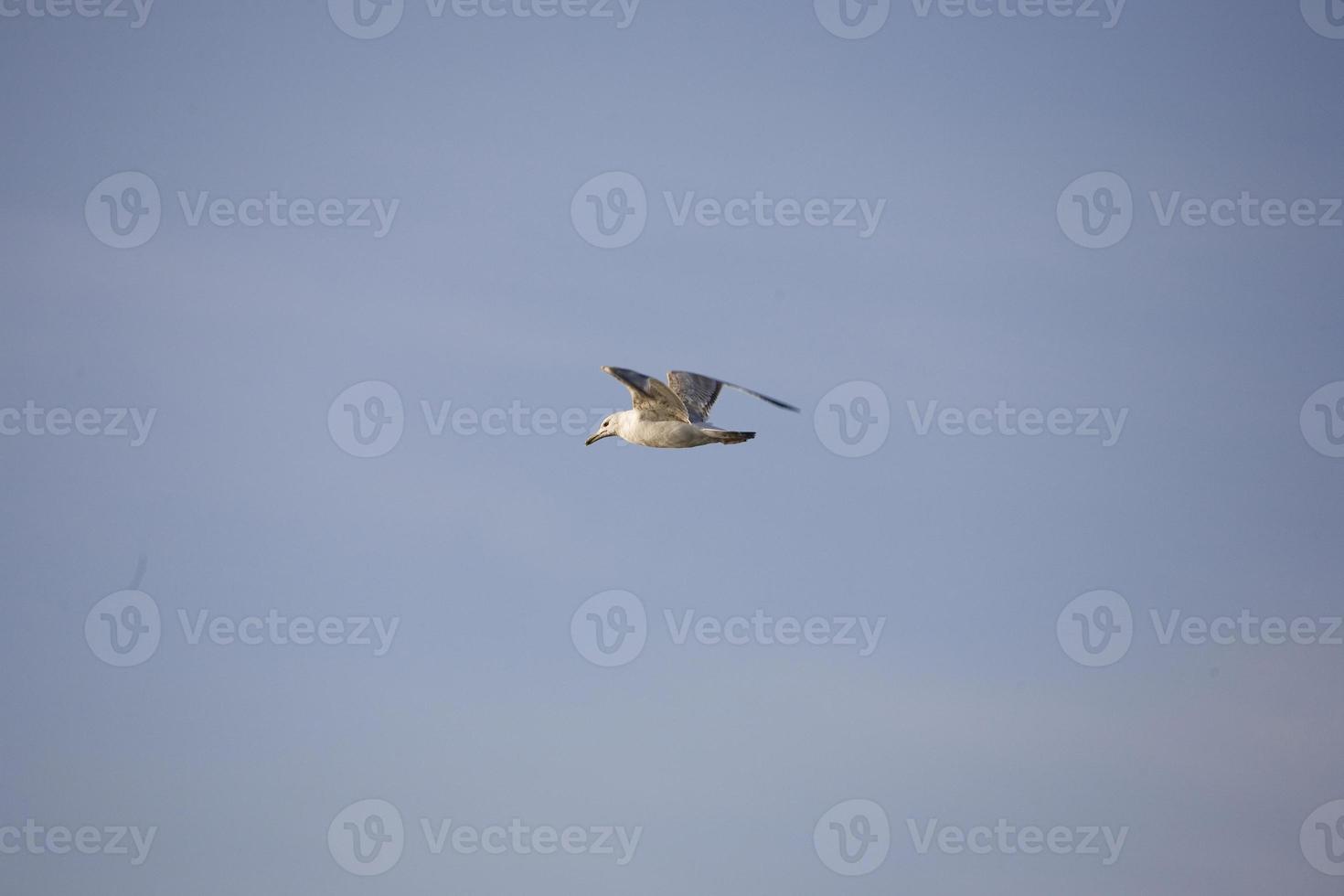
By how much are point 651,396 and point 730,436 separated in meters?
1.76

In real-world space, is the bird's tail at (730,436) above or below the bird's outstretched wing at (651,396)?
below

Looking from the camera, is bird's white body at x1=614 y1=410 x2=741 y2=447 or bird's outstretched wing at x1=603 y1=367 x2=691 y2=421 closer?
bird's outstretched wing at x1=603 y1=367 x2=691 y2=421

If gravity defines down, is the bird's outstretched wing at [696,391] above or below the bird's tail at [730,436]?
above

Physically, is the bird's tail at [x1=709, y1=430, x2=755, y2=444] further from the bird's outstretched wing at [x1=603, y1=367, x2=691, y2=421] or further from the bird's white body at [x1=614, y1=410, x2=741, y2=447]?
the bird's outstretched wing at [x1=603, y1=367, x2=691, y2=421]

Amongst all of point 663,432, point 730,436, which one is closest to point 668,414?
point 663,432

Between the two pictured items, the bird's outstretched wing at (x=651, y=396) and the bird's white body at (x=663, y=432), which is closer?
the bird's outstretched wing at (x=651, y=396)

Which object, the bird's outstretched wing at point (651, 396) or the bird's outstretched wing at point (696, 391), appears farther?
the bird's outstretched wing at point (696, 391)

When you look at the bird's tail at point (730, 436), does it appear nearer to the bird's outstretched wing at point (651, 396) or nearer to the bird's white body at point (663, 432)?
the bird's white body at point (663, 432)

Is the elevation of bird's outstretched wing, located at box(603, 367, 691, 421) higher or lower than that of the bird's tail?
higher

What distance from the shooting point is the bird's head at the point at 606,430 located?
29.1 meters

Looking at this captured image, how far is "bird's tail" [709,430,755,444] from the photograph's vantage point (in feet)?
84.5

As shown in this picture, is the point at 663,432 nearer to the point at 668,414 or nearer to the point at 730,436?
the point at 668,414

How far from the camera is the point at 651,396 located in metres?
26.7

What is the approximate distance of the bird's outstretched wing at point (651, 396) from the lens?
82.4ft
